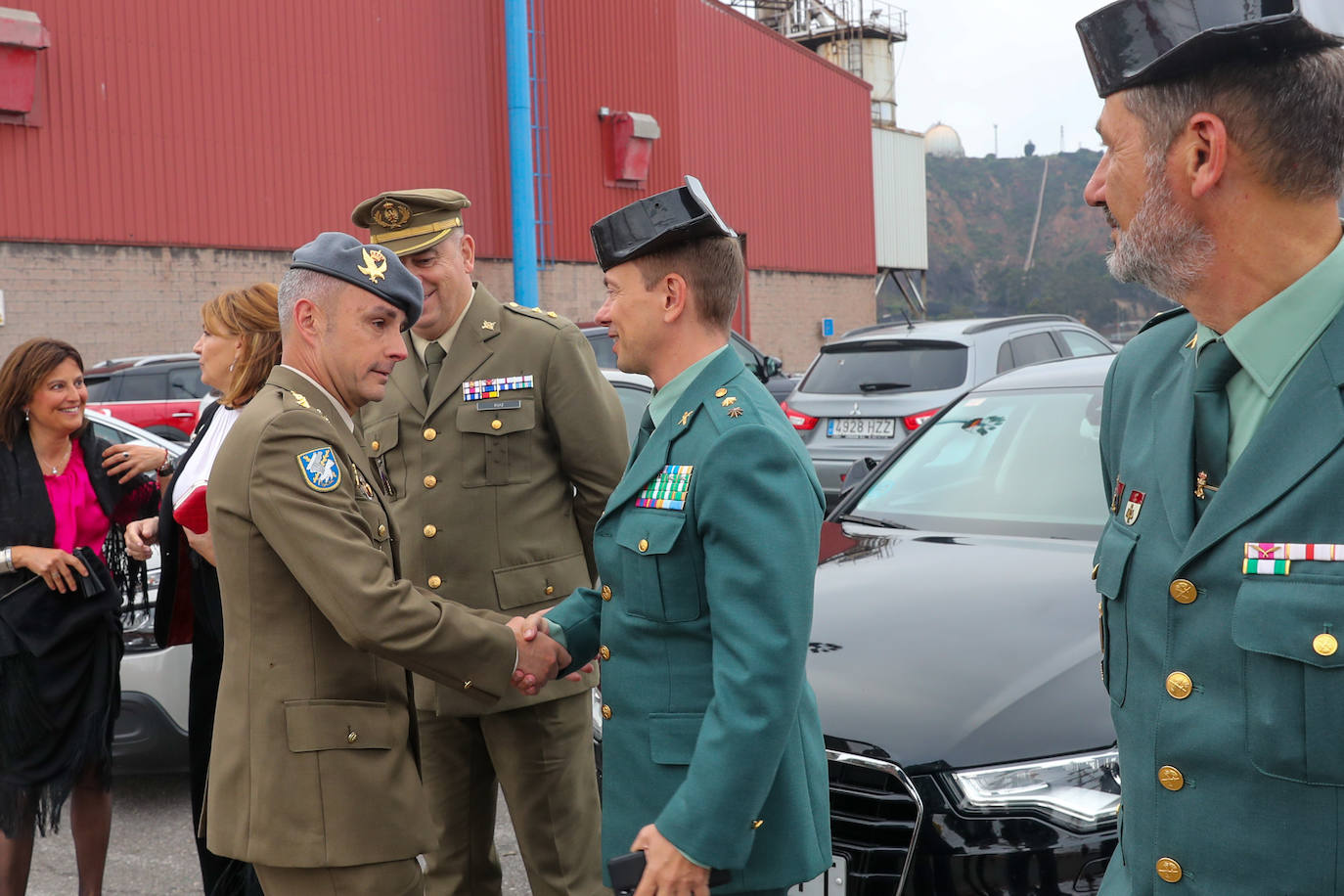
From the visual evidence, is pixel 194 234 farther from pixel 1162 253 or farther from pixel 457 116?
pixel 1162 253

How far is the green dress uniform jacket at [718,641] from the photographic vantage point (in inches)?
77.8

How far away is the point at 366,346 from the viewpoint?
2.64 m

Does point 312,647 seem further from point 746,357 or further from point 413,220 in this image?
point 746,357

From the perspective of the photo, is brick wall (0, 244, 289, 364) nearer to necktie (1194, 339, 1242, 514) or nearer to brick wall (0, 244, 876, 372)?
brick wall (0, 244, 876, 372)

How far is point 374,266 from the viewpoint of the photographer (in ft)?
8.70

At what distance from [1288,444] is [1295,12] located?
1.61 ft

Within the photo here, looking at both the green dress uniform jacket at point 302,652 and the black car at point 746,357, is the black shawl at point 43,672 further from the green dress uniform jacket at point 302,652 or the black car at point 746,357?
the black car at point 746,357

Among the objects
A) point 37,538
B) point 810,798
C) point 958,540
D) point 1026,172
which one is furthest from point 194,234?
point 1026,172

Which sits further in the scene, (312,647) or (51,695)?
(51,695)

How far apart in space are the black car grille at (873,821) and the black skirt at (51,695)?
2.56 m

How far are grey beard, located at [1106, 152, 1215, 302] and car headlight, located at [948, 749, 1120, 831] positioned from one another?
1.39 m

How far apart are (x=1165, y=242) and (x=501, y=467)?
2.15m

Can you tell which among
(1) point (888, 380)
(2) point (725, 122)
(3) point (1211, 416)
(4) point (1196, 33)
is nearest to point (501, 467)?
(3) point (1211, 416)

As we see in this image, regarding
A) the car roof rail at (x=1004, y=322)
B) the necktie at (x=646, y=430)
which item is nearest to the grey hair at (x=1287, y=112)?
the necktie at (x=646, y=430)
